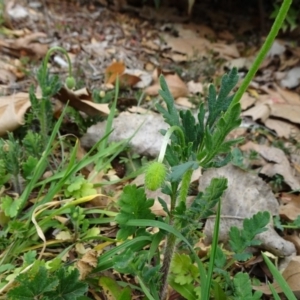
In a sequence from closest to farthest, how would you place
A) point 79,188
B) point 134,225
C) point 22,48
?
point 134,225
point 79,188
point 22,48

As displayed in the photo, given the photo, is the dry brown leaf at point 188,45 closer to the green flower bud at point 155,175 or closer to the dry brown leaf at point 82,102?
the dry brown leaf at point 82,102

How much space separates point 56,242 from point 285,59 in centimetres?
215

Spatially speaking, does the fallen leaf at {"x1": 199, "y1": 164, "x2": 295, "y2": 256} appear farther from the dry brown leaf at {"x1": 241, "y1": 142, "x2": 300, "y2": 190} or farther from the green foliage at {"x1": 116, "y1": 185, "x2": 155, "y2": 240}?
the green foliage at {"x1": 116, "y1": 185, "x2": 155, "y2": 240}

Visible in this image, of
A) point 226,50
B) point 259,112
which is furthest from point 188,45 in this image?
point 259,112

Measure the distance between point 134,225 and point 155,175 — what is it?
0.21 metres

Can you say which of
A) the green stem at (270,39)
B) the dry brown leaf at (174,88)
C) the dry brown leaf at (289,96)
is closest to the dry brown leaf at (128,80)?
the dry brown leaf at (174,88)

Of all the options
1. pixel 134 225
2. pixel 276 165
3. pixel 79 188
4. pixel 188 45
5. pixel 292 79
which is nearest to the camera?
pixel 134 225

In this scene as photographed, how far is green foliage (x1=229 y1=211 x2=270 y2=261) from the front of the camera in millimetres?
1326

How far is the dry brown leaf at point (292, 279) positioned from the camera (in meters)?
1.40

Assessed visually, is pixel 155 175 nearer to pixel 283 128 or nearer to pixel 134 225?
pixel 134 225

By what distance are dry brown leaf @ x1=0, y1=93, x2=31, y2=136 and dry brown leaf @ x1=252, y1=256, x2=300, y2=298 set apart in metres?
1.06

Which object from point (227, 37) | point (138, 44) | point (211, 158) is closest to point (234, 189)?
point (211, 158)

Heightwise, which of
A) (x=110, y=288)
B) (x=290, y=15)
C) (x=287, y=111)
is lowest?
(x=110, y=288)

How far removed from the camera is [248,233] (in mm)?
1352
